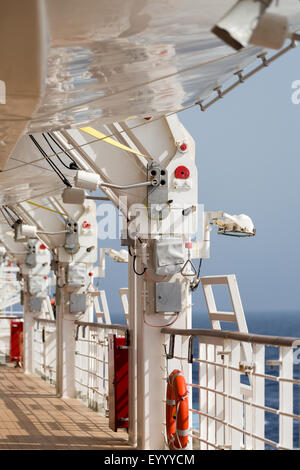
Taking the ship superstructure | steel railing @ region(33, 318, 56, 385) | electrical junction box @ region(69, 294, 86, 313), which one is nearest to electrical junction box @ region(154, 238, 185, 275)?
the ship superstructure

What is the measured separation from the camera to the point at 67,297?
8.32 meters

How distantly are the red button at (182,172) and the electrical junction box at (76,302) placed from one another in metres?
3.73

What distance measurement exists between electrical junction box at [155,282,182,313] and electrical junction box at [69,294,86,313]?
11.7ft

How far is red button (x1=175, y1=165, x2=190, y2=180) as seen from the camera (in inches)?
190

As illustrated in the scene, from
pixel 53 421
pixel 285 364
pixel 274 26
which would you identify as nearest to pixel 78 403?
pixel 53 421

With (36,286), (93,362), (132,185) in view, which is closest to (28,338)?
(36,286)

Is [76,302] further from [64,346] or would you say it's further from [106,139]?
[106,139]

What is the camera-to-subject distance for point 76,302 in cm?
823

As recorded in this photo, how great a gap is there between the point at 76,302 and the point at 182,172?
3.81 metres

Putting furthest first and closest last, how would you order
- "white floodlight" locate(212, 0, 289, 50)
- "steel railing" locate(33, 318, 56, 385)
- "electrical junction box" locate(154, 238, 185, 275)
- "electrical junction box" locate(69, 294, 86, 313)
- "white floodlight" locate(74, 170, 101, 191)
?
"steel railing" locate(33, 318, 56, 385) < "electrical junction box" locate(69, 294, 86, 313) < "electrical junction box" locate(154, 238, 185, 275) < "white floodlight" locate(74, 170, 101, 191) < "white floodlight" locate(212, 0, 289, 50)

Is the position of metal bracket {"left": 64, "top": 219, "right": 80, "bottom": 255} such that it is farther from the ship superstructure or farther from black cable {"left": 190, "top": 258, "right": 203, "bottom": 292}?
black cable {"left": 190, "top": 258, "right": 203, "bottom": 292}

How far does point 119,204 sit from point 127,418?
168 cm

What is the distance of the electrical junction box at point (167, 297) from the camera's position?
4770 millimetres

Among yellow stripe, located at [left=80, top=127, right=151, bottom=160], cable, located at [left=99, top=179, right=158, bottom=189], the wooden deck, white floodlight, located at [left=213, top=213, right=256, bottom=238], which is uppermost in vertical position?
yellow stripe, located at [left=80, top=127, right=151, bottom=160]
